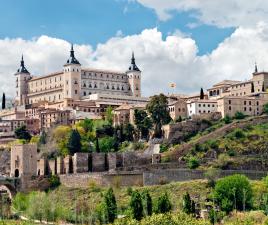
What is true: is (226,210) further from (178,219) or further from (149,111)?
(149,111)

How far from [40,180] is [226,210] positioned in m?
21.4

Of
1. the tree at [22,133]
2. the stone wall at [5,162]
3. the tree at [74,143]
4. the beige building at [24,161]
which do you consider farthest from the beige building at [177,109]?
the tree at [22,133]

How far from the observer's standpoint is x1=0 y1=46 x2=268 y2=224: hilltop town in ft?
259

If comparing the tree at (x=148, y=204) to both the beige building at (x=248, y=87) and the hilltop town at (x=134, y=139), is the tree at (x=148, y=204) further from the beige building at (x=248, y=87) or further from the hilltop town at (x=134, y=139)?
the beige building at (x=248, y=87)

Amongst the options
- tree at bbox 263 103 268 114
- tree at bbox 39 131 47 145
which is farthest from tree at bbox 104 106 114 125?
tree at bbox 263 103 268 114

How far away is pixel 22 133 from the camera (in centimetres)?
10688

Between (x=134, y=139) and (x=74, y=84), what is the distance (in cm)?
2866

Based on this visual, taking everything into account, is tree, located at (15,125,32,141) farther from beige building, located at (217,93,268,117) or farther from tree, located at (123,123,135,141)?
beige building, located at (217,93,268,117)

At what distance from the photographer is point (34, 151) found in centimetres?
8556

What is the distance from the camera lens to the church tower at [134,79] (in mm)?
125469

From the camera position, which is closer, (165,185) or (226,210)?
(226,210)

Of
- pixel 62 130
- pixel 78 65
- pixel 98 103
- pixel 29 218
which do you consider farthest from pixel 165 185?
pixel 78 65

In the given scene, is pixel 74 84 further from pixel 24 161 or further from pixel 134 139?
pixel 24 161

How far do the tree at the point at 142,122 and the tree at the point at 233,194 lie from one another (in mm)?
22274
